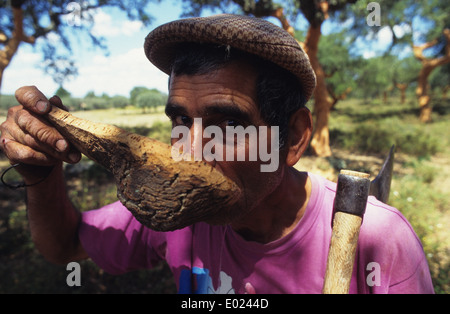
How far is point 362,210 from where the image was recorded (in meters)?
1.17

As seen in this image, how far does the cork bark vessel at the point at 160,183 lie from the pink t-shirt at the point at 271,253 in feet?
1.87

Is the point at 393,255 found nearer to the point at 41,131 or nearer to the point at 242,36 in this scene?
the point at 242,36

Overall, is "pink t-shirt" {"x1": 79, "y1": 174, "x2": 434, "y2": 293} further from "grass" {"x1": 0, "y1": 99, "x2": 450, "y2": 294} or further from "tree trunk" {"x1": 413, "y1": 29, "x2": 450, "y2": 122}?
"tree trunk" {"x1": 413, "y1": 29, "x2": 450, "y2": 122}

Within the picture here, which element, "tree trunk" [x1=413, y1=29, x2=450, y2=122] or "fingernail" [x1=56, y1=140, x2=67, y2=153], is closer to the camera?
"fingernail" [x1=56, y1=140, x2=67, y2=153]

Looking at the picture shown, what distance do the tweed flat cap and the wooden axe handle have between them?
21.0 inches

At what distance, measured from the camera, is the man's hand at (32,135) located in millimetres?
1165

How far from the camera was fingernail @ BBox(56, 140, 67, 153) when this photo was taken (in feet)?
3.80

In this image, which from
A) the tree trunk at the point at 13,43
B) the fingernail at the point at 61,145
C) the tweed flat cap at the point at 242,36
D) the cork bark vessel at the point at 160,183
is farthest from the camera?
the tree trunk at the point at 13,43

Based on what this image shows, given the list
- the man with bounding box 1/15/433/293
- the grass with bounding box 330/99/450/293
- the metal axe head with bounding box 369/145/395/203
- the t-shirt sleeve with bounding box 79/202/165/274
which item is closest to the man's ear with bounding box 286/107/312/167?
the man with bounding box 1/15/433/293

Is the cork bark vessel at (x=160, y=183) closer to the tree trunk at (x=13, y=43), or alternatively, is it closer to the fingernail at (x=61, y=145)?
the fingernail at (x=61, y=145)

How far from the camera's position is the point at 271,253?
4.63ft

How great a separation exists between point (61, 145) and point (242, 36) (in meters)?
0.88

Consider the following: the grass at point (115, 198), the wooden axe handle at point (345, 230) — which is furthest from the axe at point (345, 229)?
the grass at point (115, 198)

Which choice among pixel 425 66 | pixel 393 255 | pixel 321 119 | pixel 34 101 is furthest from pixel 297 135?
pixel 425 66
